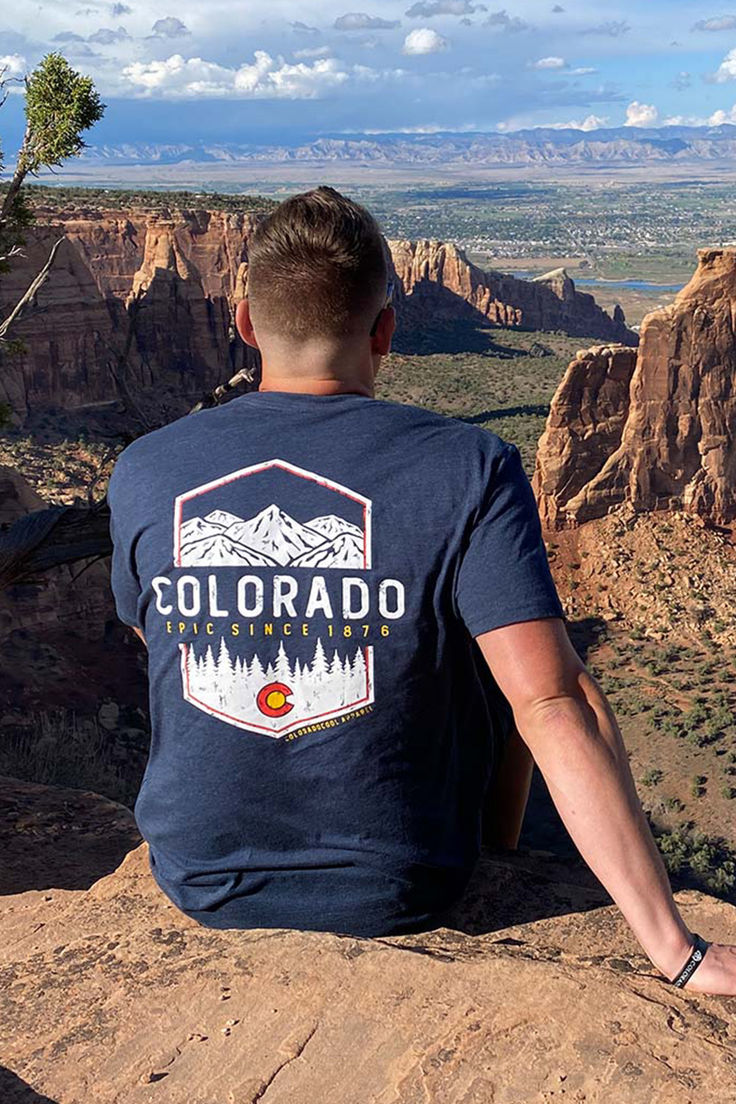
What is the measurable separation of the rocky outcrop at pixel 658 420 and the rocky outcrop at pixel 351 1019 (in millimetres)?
28204

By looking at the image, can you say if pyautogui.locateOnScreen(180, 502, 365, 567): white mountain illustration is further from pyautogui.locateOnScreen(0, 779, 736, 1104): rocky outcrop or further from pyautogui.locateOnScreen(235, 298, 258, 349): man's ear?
pyautogui.locateOnScreen(0, 779, 736, 1104): rocky outcrop

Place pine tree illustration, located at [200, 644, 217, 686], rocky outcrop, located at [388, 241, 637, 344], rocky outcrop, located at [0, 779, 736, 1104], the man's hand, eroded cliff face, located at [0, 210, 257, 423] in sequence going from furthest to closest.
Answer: rocky outcrop, located at [388, 241, 637, 344] < eroded cliff face, located at [0, 210, 257, 423] < pine tree illustration, located at [200, 644, 217, 686] < the man's hand < rocky outcrop, located at [0, 779, 736, 1104]

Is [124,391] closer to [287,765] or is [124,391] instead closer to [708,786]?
[287,765]

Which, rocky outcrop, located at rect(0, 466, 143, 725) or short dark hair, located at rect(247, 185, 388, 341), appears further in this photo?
rocky outcrop, located at rect(0, 466, 143, 725)

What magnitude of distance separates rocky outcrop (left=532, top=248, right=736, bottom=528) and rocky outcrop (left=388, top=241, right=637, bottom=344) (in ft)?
180

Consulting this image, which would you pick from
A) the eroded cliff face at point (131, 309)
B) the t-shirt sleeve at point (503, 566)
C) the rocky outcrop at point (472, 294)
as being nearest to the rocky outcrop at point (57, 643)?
the eroded cliff face at point (131, 309)

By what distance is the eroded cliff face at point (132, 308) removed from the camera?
42719 mm

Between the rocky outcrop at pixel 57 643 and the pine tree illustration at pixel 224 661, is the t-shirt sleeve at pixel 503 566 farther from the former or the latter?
the rocky outcrop at pixel 57 643

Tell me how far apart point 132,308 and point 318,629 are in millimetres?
26073

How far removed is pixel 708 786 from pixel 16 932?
759 inches

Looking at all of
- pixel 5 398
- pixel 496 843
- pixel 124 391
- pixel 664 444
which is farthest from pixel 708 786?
pixel 5 398

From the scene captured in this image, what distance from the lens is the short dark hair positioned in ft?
8.76

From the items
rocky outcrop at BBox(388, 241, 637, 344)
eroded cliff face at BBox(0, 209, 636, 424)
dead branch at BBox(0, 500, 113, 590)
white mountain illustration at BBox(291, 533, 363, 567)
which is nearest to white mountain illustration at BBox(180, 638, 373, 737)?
white mountain illustration at BBox(291, 533, 363, 567)

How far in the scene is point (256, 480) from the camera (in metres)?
2.70
